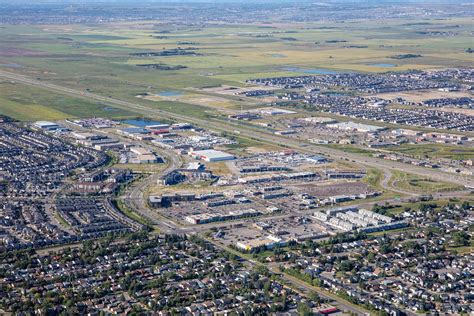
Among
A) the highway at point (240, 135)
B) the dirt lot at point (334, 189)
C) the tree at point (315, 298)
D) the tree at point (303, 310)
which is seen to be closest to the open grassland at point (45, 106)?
the highway at point (240, 135)

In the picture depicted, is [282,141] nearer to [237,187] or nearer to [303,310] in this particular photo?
[237,187]

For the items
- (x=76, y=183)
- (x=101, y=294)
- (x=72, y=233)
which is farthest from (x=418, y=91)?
(x=101, y=294)

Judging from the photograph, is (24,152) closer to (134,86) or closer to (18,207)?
(18,207)

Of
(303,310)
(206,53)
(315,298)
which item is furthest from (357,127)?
(206,53)

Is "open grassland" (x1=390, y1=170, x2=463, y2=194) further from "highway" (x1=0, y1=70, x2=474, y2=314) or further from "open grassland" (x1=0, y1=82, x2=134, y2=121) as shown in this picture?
"open grassland" (x1=0, y1=82, x2=134, y2=121)

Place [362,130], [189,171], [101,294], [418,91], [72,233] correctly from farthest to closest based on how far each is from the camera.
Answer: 1. [418,91]
2. [362,130]
3. [189,171]
4. [72,233]
5. [101,294]
